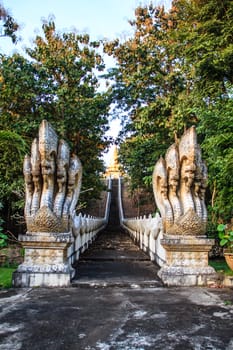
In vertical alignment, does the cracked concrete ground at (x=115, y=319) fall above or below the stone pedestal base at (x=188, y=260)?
below

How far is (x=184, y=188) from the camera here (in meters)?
5.51

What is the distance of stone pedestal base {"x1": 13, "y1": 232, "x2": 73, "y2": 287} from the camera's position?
4.81m

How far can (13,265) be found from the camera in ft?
25.5

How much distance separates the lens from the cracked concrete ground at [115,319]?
255 centimetres

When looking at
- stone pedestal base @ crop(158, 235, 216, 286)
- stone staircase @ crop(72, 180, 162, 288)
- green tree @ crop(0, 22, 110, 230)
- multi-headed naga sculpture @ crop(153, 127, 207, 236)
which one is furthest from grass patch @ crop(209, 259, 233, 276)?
green tree @ crop(0, 22, 110, 230)

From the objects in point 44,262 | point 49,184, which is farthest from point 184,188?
point 44,262

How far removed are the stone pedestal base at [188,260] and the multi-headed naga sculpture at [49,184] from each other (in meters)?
1.68

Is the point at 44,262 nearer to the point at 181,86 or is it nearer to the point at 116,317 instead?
the point at 116,317

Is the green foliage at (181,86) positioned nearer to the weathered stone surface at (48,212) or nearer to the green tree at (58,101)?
the green tree at (58,101)

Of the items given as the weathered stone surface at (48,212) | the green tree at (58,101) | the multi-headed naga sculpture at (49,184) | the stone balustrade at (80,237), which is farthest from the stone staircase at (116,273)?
the green tree at (58,101)

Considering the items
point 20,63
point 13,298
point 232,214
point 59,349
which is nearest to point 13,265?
point 13,298

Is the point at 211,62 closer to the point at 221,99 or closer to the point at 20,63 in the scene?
the point at 221,99

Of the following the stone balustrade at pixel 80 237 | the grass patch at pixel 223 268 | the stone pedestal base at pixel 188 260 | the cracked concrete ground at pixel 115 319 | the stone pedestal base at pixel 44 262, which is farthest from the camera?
the stone balustrade at pixel 80 237

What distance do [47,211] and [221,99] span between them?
6.54 metres
